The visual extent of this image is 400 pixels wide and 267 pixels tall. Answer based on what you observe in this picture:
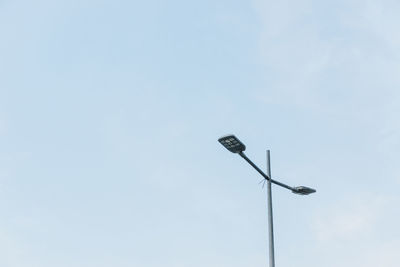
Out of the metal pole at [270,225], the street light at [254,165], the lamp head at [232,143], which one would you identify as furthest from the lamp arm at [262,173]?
the lamp head at [232,143]

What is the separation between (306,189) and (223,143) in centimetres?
373

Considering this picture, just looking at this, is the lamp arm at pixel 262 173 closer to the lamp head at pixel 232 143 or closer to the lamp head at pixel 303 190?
the lamp head at pixel 303 190

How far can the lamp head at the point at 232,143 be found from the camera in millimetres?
19077

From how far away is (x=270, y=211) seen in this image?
774 inches

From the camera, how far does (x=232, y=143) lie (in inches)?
758

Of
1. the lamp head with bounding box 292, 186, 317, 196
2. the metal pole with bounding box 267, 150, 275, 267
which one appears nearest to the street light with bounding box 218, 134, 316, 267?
the metal pole with bounding box 267, 150, 275, 267

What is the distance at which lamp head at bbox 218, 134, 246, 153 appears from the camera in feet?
62.6

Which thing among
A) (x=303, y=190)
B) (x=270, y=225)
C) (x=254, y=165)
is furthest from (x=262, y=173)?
(x=270, y=225)

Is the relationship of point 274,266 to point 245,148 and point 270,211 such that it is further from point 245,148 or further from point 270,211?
point 245,148

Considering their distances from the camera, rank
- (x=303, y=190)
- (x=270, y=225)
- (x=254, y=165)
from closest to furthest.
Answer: (x=270, y=225) < (x=254, y=165) < (x=303, y=190)

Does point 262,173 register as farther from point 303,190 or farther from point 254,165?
point 303,190

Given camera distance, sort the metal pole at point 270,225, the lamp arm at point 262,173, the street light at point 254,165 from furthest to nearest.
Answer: the lamp arm at point 262,173, the street light at point 254,165, the metal pole at point 270,225

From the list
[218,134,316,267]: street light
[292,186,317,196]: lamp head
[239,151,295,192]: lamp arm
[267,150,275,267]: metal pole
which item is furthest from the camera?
[292,186,317,196]: lamp head

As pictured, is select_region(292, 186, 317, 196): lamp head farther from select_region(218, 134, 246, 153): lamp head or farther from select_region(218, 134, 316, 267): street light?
select_region(218, 134, 246, 153): lamp head
